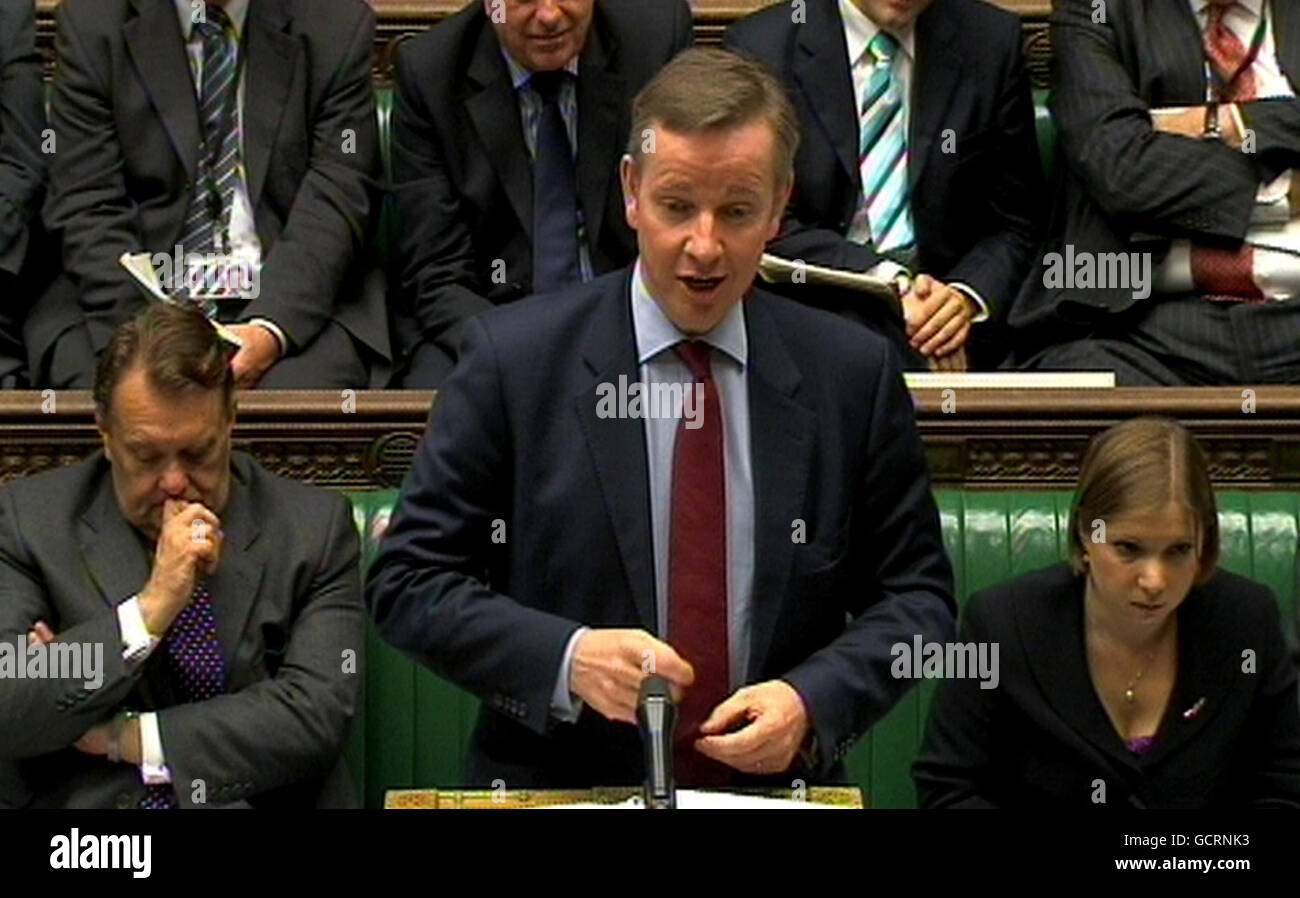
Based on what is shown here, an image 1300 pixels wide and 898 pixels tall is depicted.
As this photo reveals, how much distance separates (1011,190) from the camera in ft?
11.3

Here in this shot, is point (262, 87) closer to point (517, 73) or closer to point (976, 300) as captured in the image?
point (517, 73)

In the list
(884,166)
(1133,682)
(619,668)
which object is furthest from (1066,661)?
(884,166)

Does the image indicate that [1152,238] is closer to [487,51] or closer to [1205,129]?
[1205,129]

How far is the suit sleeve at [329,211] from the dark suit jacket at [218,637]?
68 cm

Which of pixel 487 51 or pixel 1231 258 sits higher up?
pixel 487 51

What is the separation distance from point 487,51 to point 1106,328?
86 centimetres

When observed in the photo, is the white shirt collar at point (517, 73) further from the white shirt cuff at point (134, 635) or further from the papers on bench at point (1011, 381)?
the white shirt cuff at point (134, 635)

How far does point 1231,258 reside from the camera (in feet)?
10.8

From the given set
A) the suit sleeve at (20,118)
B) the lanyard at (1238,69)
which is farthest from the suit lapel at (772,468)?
the suit sleeve at (20,118)

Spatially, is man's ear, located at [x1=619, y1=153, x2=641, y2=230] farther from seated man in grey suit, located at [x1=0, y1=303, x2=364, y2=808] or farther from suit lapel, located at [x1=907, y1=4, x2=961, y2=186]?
suit lapel, located at [x1=907, y1=4, x2=961, y2=186]

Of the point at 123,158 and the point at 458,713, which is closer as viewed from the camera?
the point at 458,713

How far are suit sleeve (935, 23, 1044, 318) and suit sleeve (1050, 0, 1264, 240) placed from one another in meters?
0.09

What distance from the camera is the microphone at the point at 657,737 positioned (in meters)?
1.79
